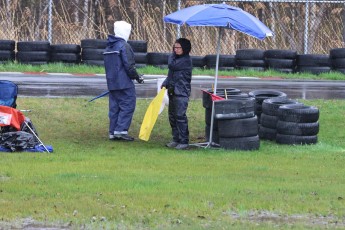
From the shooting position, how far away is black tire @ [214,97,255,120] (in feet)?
49.4

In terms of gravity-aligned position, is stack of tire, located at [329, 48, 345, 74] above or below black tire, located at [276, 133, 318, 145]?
above

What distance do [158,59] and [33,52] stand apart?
3.43m

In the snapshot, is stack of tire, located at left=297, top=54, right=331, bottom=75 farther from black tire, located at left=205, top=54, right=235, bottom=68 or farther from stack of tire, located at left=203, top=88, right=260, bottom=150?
stack of tire, located at left=203, top=88, right=260, bottom=150

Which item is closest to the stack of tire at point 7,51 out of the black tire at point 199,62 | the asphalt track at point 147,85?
the asphalt track at point 147,85

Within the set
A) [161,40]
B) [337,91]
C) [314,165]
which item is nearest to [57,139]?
[314,165]

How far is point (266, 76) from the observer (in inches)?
1046

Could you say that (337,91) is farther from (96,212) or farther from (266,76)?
(96,212)

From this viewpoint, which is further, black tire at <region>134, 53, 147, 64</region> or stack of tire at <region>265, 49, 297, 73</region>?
stack of tire at <region>265, 49, 297, 73</region>

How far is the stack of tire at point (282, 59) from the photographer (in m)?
26.9

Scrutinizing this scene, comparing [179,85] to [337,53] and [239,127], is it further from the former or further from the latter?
[337,53]

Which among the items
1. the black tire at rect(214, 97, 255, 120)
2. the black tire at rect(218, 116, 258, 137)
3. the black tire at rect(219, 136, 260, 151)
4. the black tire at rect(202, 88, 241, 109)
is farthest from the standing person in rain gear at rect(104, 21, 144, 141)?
the black tire at rect(219, 136, 260, 151)

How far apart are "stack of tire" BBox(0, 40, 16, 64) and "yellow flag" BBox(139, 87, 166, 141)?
11318mm

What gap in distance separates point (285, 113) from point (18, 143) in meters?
4.47

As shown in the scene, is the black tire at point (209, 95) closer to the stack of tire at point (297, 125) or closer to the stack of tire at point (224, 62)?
the stack of tire at point (297, 125)
